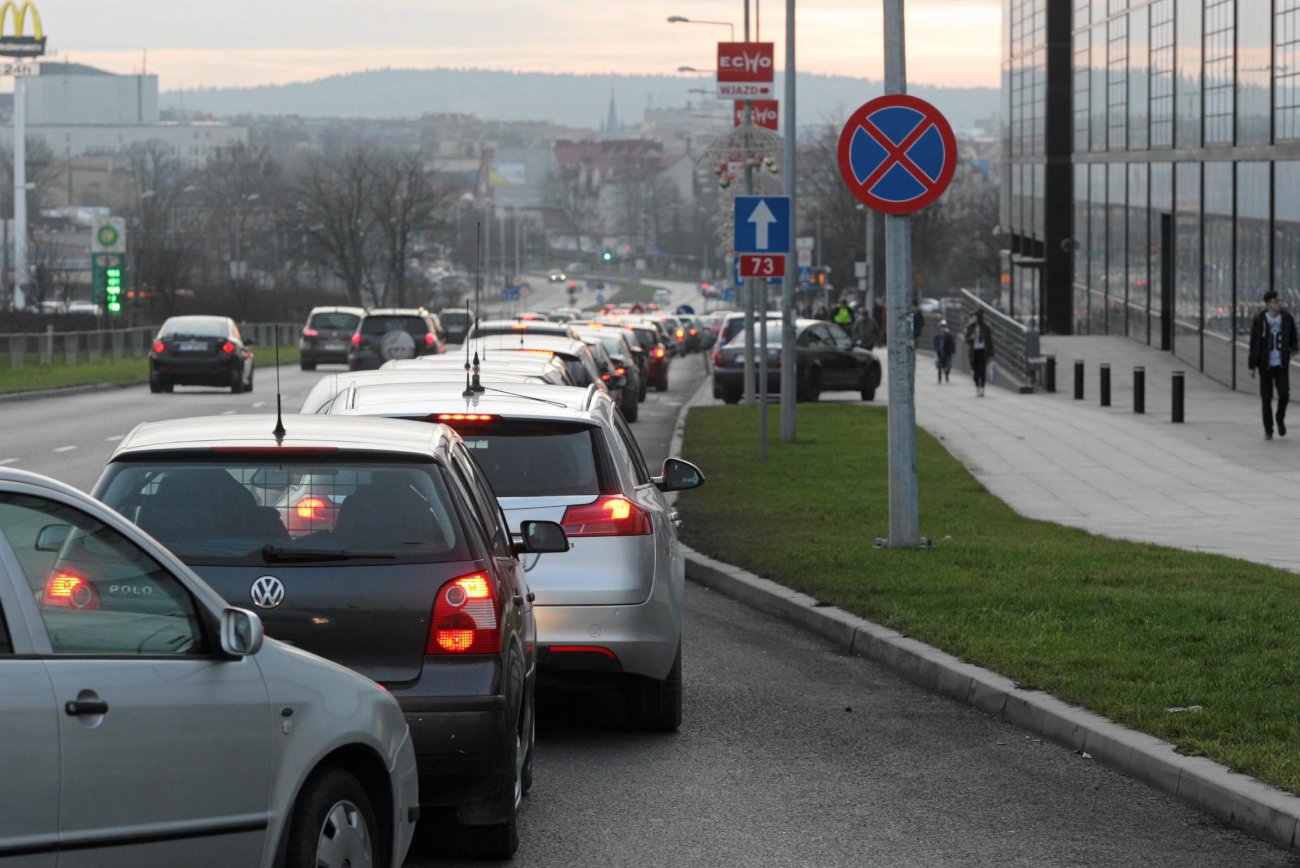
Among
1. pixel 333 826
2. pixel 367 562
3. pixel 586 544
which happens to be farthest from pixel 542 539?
pixel 333 826

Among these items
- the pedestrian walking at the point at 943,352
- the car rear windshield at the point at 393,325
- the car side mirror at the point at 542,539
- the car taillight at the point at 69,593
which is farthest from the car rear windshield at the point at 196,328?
the car taillight at the point at 69,593

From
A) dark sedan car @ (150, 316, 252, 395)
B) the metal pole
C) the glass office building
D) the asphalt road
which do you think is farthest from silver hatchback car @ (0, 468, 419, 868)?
the metal pole

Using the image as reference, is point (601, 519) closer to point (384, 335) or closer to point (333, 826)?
point (333, 826)

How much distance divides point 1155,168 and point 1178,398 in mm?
17564

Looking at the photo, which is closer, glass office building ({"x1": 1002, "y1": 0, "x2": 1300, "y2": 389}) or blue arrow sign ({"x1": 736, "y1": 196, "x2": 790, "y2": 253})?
blue arrow sign ({"x1": 736, "y1": 196, "x2": 790, "y2": 253})

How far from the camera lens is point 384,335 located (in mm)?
43000

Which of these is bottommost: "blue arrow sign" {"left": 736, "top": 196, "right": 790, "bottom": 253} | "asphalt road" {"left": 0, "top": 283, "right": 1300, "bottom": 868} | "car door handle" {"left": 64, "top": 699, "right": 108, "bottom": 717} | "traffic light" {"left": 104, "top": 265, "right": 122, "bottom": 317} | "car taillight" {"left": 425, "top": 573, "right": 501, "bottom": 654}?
"asphalt road" {"left": 0, "top": 283, "right": 1300, "bottom": 868}

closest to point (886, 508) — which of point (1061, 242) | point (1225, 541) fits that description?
point (1225, 541)

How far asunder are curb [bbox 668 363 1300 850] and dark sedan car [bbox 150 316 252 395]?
93.5 feet

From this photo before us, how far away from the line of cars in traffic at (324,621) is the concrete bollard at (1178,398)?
71.7 ft

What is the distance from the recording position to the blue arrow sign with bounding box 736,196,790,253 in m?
23.0

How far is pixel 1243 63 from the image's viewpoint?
38531 millimetres

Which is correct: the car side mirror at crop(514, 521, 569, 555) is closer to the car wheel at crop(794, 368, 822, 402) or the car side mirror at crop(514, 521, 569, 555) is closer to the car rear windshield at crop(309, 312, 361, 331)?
the car wheel at crop(794, 368, 822, 402)

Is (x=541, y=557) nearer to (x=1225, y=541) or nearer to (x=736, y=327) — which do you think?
(x=1225, y=541)
